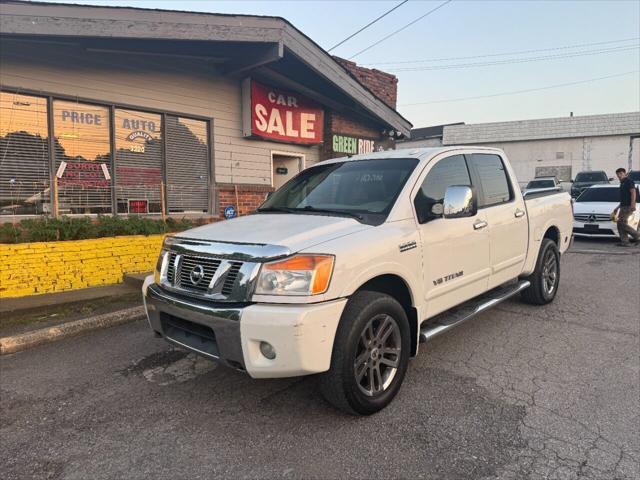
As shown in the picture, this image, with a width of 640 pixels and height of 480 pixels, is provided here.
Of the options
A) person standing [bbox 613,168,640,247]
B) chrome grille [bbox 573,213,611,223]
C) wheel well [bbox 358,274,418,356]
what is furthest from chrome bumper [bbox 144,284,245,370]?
chrome grille [bbox 573,213,611,223]

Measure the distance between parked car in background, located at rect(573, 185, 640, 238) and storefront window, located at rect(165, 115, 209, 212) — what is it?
959cm

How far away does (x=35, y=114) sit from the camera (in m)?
6.77

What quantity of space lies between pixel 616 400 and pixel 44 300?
643 cm

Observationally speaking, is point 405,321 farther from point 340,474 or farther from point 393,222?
point 340,474

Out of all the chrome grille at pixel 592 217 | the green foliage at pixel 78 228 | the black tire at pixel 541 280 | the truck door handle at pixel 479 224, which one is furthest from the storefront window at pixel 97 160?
the chrome grille at pixel 592 217

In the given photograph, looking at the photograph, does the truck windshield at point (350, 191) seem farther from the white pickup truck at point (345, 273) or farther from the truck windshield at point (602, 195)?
the truck windshield at point (602, 195)

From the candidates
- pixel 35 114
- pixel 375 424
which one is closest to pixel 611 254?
pixel 375 424

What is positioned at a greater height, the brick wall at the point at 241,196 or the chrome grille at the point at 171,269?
the brick wall at the point at 241,196

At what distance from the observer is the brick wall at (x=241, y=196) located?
29.9ft

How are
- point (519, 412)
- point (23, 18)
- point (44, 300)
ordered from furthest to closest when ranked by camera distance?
point (44, 300) < point (23, 18) < point (519, 412)

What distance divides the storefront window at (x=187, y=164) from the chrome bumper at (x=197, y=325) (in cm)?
539

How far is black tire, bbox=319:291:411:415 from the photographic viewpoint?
2801 millimetres

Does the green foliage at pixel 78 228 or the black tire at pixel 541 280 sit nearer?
the black tire at pixel 541 280

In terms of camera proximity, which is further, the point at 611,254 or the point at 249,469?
the point at 611,254
